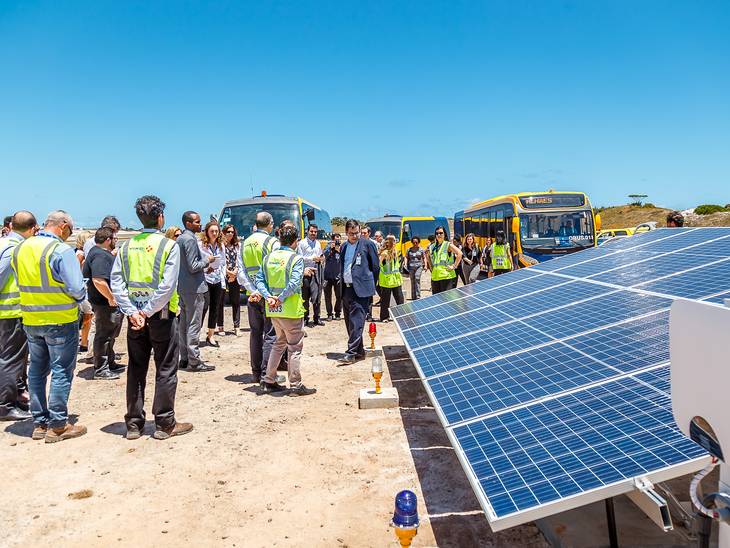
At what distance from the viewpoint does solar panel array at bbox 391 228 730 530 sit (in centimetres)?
218

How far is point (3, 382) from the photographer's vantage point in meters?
5.59

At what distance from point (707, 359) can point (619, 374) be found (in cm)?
151

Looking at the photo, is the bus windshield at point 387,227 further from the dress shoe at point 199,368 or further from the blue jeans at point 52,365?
the blue jeans at point 52,365

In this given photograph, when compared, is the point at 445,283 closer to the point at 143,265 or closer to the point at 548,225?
the point at 548,225

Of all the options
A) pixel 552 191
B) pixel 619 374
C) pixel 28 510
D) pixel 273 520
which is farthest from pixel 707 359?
pixel 552 191

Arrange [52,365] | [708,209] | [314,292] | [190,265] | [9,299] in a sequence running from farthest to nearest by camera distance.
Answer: [708,209]
[314,292]
[190,265]
[9,299]
[52,365]

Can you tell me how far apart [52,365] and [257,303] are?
2.56 m

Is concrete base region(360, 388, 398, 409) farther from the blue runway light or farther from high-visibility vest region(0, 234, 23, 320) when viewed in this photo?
high-visibility vest region(0, 234, 23, 320)

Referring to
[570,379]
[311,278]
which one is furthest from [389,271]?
[570,379]

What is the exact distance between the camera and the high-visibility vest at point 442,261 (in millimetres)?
10367

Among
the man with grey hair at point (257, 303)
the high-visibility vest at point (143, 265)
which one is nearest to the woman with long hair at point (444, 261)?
the man with grey hair at point (257, 303)

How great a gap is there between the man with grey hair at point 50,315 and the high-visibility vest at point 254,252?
223 centimetres

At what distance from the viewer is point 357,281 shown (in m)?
7.83

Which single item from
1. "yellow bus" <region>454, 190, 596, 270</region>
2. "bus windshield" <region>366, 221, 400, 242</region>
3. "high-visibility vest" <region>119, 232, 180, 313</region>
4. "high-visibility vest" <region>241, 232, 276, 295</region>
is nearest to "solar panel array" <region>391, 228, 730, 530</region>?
"high-visibility vest" <region>241, 232, 276, 295</region>
